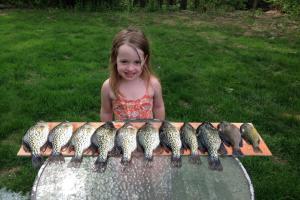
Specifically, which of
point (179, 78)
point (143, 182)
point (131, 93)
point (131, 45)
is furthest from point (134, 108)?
point (179, 78)

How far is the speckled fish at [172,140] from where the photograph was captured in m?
2.75

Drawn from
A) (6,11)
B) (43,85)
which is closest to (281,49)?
(43,85)

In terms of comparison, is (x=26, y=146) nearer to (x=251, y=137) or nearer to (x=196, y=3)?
(x=251, y=137)

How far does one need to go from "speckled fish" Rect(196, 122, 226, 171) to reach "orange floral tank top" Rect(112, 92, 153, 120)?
43.7 inches

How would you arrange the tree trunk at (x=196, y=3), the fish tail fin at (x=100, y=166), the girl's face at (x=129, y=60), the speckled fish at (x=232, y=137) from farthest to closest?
the tree trunk at (x=196, y=3)
the girl's face at (x=129, y=60)
the speckled fish at (x=232, y=137)
the fish tail fin at (x=100, y=166)

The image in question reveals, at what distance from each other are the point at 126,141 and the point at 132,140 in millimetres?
46

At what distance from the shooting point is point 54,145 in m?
2.83

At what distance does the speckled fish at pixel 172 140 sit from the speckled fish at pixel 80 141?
1.67ft

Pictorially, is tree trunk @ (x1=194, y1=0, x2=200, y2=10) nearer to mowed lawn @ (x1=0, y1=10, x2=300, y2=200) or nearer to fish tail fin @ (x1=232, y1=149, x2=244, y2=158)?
mowed lawn @ (x1=0, y1=10, x2=300, y2=200)

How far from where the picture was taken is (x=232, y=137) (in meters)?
2.96

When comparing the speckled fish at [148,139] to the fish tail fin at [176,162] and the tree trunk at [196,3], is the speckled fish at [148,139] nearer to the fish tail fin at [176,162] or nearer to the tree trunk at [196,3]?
the fish tail fin at [176,162]

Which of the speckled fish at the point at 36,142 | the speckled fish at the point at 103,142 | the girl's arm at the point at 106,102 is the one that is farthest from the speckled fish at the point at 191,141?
the girl's arm at the point at 106,102

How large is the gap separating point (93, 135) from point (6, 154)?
8.49 ft

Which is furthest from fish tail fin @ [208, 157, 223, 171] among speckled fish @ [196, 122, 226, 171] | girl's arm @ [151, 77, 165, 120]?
girl's arm @ [151, 77, 165, 120]
